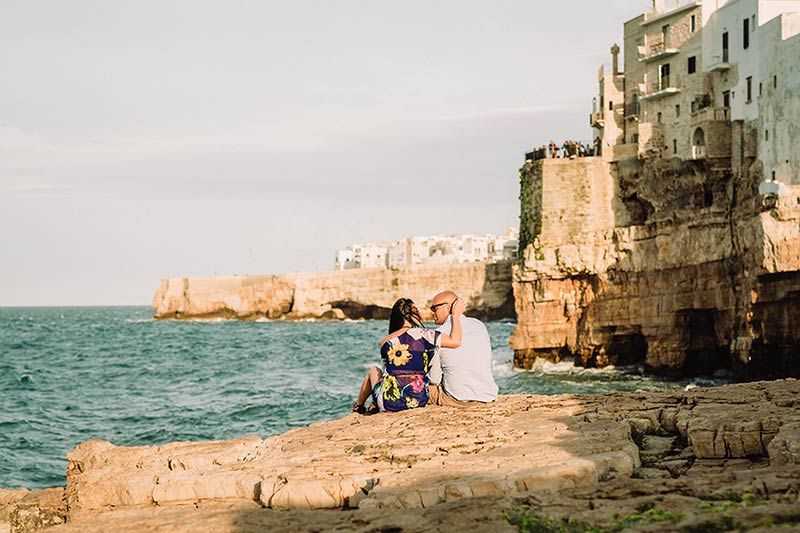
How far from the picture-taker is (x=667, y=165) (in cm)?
5075

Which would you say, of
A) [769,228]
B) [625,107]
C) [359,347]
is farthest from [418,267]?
[769,228]

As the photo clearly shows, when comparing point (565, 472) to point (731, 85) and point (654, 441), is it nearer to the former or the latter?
point (654, 441)

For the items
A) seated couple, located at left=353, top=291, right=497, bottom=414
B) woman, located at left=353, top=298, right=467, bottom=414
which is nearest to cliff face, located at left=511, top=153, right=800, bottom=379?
seated couple, located at left=353, top=291, right=497, bottom=414

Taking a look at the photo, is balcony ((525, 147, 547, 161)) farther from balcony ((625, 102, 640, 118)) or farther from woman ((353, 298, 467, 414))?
woman ((353, 298, 467, 414))

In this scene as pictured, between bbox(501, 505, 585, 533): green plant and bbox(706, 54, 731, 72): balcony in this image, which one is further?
bbox(706, 54, 731, 72): balcony

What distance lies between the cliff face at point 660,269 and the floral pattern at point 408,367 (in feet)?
66.7

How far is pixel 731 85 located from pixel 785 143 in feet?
29.2

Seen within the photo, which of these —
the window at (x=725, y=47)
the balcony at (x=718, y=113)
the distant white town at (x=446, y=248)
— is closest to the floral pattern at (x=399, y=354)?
the balcony at (x=718, y=113)

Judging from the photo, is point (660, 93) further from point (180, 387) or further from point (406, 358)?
point (406, 358)

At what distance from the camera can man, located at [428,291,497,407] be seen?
12125 millimetres

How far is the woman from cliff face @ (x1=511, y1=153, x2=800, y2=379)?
20226 millimetres

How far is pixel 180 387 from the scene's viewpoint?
3719 centimetres

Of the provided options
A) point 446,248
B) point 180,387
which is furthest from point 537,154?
point 446,248

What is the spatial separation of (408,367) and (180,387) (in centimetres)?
2650
